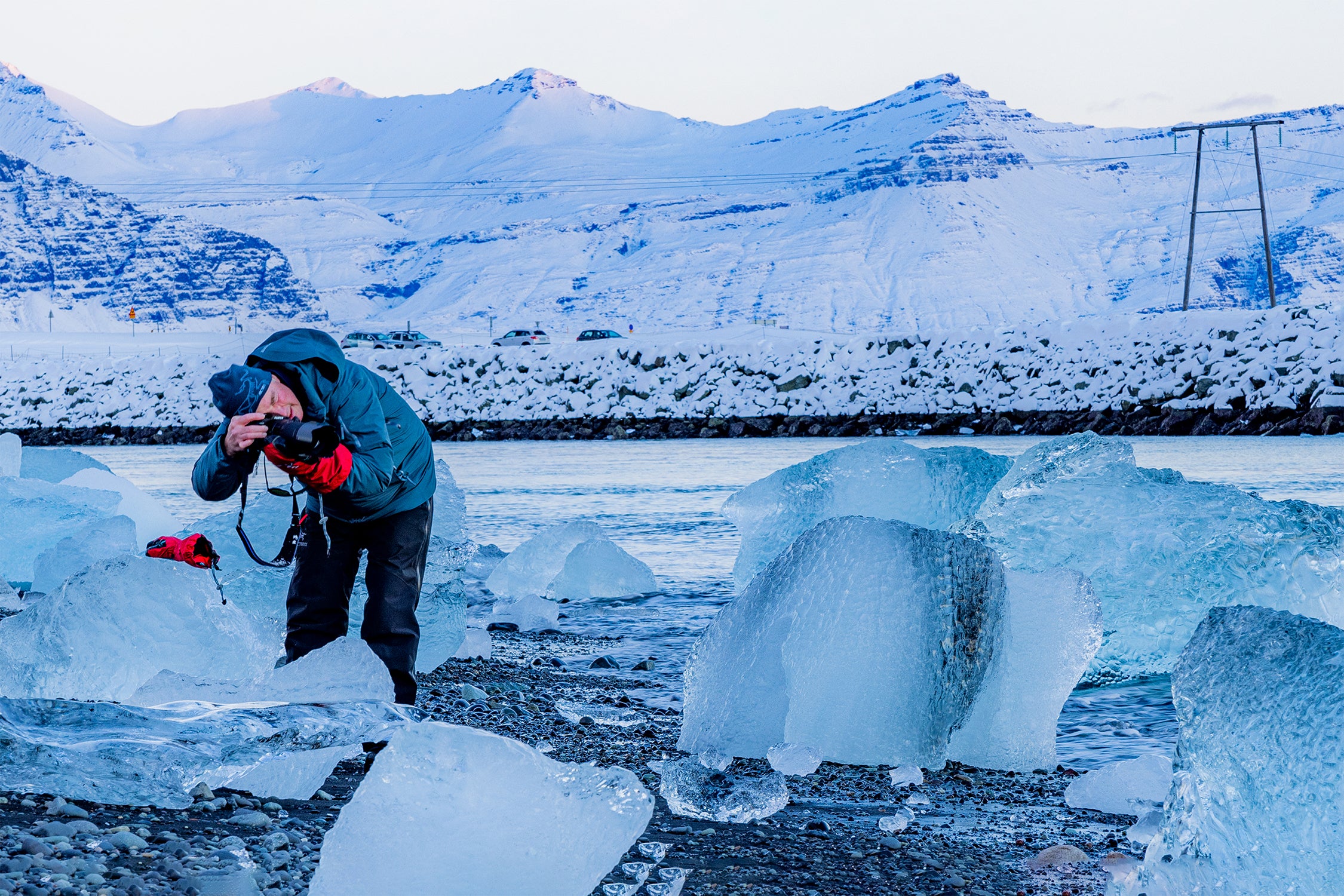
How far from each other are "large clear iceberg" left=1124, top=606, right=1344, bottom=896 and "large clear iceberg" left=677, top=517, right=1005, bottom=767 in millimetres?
1175

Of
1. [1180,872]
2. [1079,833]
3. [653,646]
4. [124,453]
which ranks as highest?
[1180,872]

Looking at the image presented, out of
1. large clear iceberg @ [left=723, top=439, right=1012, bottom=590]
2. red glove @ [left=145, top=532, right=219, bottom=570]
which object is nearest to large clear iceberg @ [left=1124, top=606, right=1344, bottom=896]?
red glove @ [left=145, top=532, right=219, bottom=570]

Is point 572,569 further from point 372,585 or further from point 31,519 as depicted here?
point 372,585

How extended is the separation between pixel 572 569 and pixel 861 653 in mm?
3976

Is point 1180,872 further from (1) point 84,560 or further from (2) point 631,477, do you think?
(2) point 631,477

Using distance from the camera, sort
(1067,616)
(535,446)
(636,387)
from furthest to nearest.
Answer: (636,387)
(535,446)
(1067,616)

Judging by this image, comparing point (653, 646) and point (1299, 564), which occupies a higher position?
point (1299, 564)

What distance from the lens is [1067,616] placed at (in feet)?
14.6

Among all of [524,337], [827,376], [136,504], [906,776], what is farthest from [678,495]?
[524,337]

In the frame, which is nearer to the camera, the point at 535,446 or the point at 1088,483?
the point at 1088,483

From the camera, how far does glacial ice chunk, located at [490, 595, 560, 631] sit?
7133 millimetres

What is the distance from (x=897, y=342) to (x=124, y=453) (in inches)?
705

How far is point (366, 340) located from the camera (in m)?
50.9

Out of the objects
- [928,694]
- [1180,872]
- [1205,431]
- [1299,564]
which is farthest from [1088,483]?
[1205,431]
